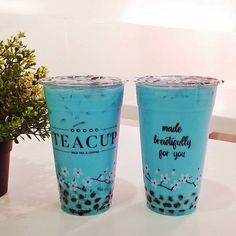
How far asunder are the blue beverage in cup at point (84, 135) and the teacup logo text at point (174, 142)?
0.07m

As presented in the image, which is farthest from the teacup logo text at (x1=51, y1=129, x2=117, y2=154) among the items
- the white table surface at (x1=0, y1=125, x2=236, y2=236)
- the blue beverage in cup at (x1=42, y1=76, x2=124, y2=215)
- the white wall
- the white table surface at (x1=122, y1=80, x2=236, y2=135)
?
the white wall

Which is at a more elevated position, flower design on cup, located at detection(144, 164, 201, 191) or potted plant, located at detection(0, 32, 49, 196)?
potted plant, located at detection(0, 32, 49, 196)

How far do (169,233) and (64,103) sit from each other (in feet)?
0.74

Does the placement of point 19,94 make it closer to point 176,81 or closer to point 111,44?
point 176,81

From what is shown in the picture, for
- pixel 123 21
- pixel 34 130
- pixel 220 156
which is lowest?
pixel 220 156

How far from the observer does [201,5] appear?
210 centimetres

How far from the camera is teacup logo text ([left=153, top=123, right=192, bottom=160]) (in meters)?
0.56

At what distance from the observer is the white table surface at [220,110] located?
1299mm

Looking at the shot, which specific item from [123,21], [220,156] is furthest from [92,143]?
[123,21]

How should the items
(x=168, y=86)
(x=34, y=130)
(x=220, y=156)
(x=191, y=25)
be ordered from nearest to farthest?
(x=168, y=86) < (x=34, y=130) < (x=220, y=156) < (x=191, y=25)

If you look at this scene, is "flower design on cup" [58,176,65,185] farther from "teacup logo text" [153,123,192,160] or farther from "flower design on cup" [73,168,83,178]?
"teacup logo text" [153,123,192,160]

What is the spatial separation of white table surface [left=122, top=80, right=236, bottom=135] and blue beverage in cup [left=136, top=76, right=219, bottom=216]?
15.6 inches

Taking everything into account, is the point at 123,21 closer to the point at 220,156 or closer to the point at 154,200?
the point at 220,156

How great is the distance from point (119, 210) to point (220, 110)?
877mm
